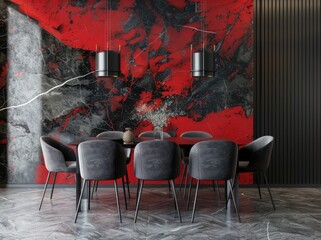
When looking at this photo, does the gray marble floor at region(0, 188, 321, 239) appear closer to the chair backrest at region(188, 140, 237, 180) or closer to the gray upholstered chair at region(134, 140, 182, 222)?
the gray upholstered chair at region(134, 140, 182, 222)

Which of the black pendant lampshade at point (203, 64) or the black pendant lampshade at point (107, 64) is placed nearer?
the black pendant lampshade at point (107, 64)

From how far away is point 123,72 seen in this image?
627cm

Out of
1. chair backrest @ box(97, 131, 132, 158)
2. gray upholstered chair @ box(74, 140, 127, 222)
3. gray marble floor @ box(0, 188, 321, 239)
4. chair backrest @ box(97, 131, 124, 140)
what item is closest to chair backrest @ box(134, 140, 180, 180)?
gray upholstered chair @ box(74, 140, 127, 222)

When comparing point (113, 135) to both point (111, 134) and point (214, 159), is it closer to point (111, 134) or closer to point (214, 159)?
point (111, 134)

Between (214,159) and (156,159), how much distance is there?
639 mm

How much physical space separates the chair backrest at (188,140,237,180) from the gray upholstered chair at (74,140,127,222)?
33.9 inches

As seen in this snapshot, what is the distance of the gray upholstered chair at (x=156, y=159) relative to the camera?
4.04 meters

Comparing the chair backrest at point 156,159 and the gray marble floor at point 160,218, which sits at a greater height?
the chair backrest at point 156,159

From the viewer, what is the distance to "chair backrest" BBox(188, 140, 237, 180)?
160 inches

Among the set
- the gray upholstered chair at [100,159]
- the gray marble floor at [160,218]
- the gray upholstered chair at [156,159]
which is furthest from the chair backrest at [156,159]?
the gray marble floor at [160,218]

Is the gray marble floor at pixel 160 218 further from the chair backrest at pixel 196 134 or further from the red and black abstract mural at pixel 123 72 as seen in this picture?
the red and black abstract mural at pixel 123 72

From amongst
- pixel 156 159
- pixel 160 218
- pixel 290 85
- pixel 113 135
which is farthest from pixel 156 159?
pixel 290 85

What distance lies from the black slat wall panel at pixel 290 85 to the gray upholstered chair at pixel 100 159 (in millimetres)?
3092

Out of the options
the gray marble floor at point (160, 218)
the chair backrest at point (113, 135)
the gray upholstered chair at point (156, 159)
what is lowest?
the gray marble floor at point (160, 218)
